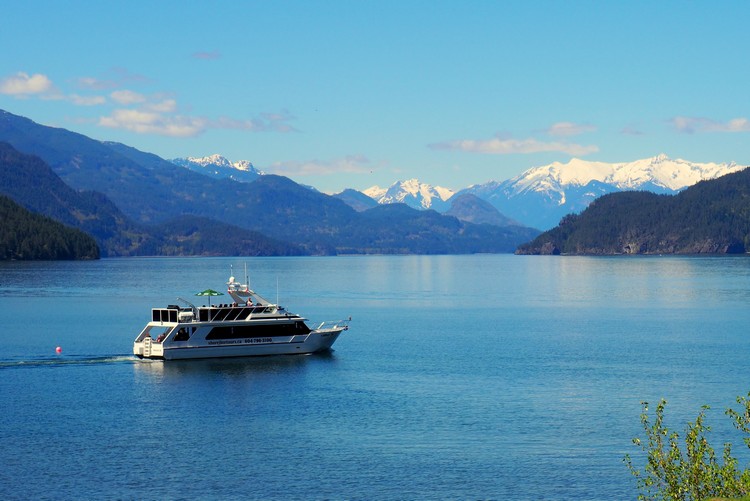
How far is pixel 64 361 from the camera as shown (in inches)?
3856

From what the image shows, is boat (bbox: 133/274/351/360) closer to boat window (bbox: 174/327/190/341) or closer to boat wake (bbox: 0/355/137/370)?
boat window (bbox: 174/327/190/341)

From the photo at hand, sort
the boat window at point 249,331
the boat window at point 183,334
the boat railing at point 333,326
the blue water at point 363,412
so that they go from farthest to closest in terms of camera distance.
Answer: the boat railing at point 333,326, the boat window at point 249,331, the boat window at point 183,334, the blue water at point 363,412

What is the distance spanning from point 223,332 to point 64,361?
619 inches

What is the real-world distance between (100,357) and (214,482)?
51525 mm

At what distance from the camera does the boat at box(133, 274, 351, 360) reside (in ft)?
319

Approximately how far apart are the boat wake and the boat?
78.3 inches

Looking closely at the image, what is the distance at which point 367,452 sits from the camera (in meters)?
59.1

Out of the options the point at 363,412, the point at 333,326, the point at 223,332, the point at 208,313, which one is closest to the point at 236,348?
the point at 223,332

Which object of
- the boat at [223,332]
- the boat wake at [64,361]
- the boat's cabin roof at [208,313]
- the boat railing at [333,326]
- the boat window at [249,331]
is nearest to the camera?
the boat wake at [64,361]

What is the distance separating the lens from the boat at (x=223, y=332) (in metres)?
97.1

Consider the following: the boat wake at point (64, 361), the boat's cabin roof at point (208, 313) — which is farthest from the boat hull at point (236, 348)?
the boat's cabin roof at point (208, 313)

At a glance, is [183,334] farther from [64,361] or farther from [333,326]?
[333,326]

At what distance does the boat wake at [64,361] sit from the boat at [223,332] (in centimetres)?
199

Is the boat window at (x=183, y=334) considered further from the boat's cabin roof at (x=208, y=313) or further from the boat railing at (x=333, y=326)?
the boat railing at (x=333, y=326)
